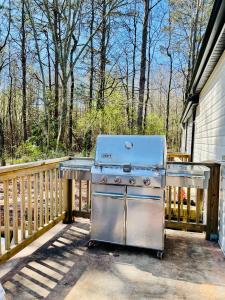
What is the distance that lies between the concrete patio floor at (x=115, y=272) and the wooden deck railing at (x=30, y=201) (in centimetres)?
21

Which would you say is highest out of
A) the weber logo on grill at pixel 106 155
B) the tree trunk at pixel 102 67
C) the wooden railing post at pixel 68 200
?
the tree trunk at pixel 102 67

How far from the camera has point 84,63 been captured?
43.5 ft

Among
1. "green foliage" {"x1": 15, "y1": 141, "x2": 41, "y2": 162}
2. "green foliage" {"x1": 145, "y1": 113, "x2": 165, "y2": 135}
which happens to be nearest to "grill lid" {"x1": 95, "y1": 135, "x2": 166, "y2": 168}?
"green foliage" {"x1": 15, "y1": 141, "x2": 41, "y2": 162}

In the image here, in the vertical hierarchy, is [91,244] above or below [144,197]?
below

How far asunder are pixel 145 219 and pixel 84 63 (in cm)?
1143

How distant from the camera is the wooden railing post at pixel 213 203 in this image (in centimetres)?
363

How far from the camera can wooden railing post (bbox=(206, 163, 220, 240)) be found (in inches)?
143

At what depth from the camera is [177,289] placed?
251 cm

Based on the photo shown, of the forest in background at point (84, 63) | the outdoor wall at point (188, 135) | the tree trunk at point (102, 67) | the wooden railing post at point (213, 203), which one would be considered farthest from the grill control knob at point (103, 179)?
the tree trunk at point (102, 67)

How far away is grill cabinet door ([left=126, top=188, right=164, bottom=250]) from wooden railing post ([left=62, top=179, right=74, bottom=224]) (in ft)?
4.25

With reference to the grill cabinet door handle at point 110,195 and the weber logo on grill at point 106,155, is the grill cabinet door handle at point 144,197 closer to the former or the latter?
the grill cabinet door handle at point 110,195

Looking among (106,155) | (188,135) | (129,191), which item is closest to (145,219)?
(129,191)

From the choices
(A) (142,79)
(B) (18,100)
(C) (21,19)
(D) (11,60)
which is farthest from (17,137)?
(A) (142,79)

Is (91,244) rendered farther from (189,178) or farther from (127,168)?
(189,178)
